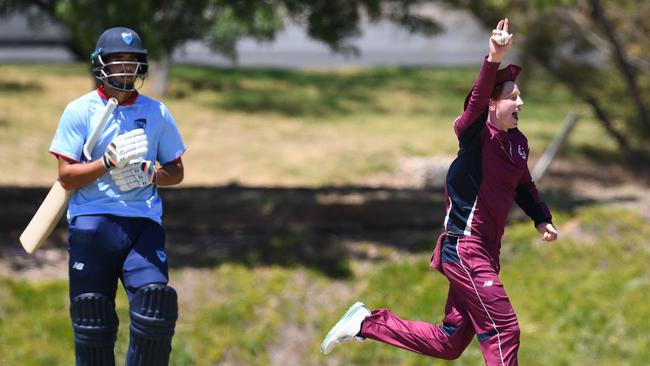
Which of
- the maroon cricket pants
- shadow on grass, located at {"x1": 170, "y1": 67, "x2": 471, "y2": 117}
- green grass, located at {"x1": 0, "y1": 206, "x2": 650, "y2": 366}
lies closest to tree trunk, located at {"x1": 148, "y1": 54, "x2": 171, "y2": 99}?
shadow on grass, located at {"x1": 170, "y1": 67, "x2": 471, "y2": 117}

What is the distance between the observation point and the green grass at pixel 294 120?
51.6 feet

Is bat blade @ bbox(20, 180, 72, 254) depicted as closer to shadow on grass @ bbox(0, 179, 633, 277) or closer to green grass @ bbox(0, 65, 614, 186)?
shadow on grass @ bbox(0, 179, 633, 277)

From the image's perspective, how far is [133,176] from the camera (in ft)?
16.7

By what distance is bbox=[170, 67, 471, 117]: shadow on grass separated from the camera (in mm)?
21375

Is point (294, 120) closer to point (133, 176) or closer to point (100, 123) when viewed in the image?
point (133, 176)

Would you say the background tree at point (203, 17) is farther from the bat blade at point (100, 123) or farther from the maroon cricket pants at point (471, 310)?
the maroon cricket pants at point (471, 310)

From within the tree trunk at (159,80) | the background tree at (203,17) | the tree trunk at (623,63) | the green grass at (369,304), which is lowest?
the tree trunk at (159,80)

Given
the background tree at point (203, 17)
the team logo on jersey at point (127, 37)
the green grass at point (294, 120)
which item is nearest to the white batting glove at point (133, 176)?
the team logo on jersey at point (127, 37)

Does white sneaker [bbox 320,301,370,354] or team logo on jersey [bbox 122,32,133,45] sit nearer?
team logo on jersey [bbox 122,32,133,45]

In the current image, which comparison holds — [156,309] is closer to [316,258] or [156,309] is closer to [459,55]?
[316,258]

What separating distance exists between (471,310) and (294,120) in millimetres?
14964

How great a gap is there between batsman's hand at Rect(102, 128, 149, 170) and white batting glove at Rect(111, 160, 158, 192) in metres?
0.11

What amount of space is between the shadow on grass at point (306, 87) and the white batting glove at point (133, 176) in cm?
1554

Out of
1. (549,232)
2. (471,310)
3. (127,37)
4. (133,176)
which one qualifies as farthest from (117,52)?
(549,232)
